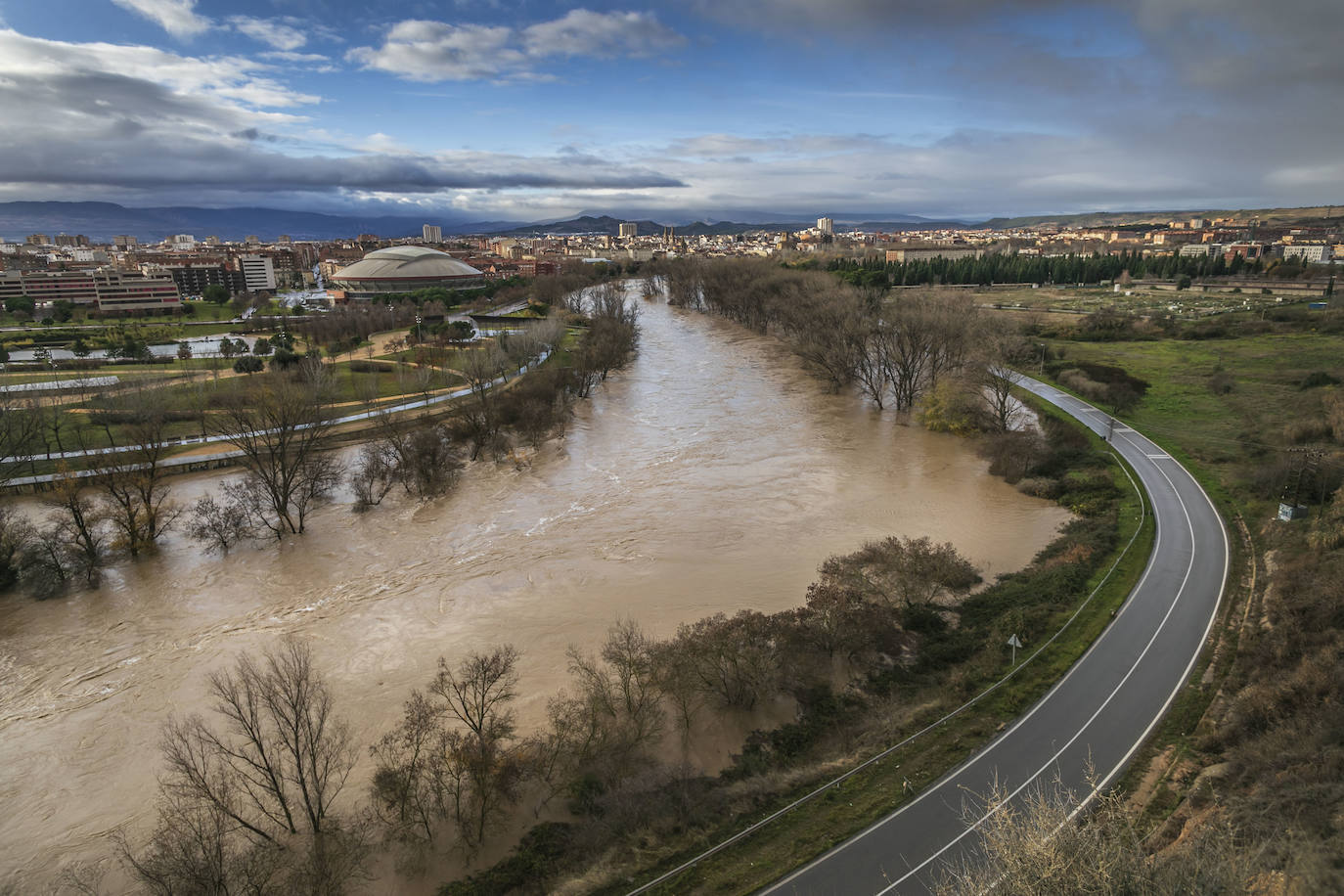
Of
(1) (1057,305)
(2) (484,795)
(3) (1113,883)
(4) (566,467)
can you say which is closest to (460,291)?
(4) (566,467)

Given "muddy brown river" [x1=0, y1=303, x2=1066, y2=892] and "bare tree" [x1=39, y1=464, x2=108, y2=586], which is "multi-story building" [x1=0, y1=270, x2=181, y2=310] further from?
"bare tree" [x1=39, y1=464, x2=108, y2=586]

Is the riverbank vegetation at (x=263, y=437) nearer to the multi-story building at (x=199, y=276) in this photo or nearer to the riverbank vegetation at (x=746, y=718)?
the riverbank vegetation at (x=746, y=718)

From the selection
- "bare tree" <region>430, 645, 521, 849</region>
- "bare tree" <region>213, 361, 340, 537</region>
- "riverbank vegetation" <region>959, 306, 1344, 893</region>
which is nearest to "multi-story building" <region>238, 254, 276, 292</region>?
"bare tree" <region>213, 361, 340, 537</region>

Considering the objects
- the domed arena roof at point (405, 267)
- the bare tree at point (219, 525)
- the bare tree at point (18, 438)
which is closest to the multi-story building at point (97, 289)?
the domed arena roof at point (405, 267)

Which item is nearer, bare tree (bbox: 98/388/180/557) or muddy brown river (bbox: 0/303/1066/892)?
muddy brown river (bbox: 0/303/1066/892)

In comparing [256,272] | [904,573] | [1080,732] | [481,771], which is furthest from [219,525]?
[256,272]

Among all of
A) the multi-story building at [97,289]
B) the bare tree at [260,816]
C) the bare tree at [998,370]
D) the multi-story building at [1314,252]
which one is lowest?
the bare tree at [260,816]

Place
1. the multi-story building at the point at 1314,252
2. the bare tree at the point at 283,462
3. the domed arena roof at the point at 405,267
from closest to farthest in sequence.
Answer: the bare tree at the point at 283,462
the domed arena roof at the point at 405,267
the multi-story building at the point at 1314,252

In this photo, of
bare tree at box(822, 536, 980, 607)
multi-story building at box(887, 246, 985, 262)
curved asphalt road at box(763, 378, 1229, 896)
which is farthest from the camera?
multi-story building at box(887, 246, 985, 262)
